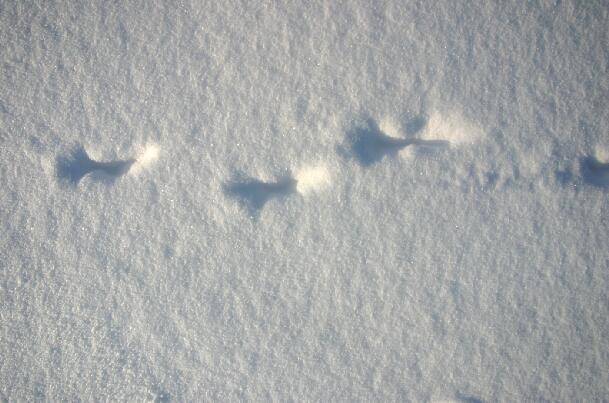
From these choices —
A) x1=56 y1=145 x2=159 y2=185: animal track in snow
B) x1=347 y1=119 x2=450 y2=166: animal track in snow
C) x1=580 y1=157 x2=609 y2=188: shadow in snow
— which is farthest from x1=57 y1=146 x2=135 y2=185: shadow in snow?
x1=580 y1=157 x2=609 y2=188: shadow in snow

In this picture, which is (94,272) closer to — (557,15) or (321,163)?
(321,163)

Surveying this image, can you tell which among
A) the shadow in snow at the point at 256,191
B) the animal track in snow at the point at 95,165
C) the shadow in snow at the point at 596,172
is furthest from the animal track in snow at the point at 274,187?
the shadow in snow at the point at 596,172

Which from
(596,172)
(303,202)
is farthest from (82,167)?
(596,172)

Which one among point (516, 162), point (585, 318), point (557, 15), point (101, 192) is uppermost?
point (557, 15)

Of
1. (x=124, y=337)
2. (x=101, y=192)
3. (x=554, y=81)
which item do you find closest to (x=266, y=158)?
(x=101, y=192)

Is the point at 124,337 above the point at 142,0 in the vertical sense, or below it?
below

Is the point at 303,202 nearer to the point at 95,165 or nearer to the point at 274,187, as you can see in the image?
the point at 274,187
